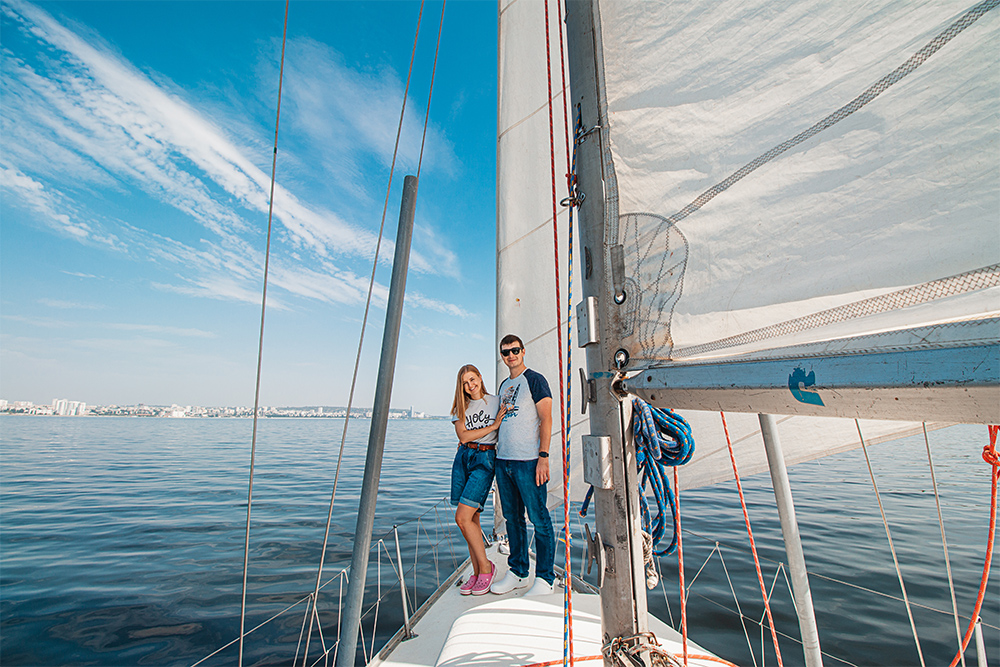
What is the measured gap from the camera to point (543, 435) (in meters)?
2.47

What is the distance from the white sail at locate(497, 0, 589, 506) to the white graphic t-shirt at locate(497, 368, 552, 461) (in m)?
1.07

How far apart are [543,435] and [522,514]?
539 mm

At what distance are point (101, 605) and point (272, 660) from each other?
96.7 inches

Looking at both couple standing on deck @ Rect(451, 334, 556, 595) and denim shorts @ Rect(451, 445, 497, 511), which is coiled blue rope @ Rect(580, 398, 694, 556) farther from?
denim shorts @ Rect(451, 445, 497, 511)

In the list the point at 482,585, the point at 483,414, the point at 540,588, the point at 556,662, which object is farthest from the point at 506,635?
the point at 483,414

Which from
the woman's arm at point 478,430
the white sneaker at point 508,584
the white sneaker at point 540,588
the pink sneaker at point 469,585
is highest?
the woman's arm at point 478,430

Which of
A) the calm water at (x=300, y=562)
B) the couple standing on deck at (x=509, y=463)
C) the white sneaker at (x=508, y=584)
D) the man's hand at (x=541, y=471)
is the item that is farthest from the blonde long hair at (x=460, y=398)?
the calm water at (x=300, y=562)

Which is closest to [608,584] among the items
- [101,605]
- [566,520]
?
[566,520]

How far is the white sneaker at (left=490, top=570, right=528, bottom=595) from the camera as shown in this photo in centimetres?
259

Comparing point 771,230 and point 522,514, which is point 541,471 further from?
point 771,230

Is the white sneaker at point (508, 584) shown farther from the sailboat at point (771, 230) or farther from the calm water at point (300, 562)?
the calm water at point (300, 562)

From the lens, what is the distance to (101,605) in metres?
4.14

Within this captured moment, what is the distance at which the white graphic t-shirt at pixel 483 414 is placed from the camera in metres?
2.69

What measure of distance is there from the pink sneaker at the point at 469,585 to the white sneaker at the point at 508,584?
14cm
